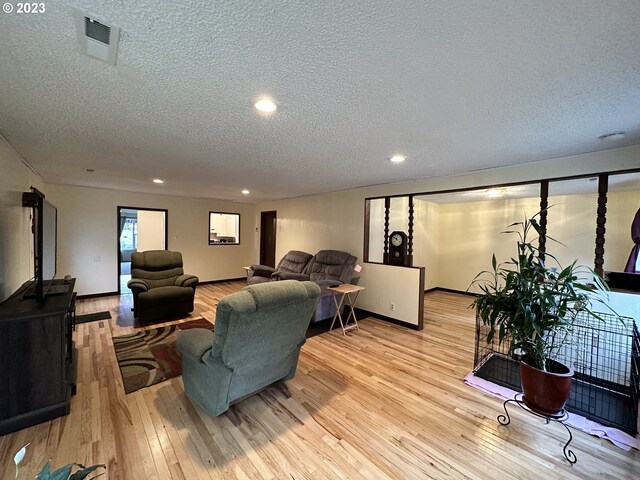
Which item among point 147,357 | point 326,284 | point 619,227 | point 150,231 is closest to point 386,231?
point 326,284

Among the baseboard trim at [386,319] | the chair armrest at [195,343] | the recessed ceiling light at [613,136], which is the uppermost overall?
the recessed ceiling light at [613,136]

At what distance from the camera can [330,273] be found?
4.92m

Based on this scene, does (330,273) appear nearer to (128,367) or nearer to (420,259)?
(420,259)

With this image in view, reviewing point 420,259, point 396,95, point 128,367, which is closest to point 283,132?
point 396,95

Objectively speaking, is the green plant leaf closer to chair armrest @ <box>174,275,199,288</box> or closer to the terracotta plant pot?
the terracotta plant pot

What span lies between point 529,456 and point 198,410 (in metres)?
2.50

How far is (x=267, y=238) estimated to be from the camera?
786 centimetres

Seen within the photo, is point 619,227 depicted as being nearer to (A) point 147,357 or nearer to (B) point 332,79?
(B) point 332,79

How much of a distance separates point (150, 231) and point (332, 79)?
24.6ft

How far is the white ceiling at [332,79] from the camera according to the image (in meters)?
1.08

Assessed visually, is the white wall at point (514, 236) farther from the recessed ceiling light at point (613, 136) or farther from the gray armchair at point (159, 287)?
the gray armchair at point (159, 287)

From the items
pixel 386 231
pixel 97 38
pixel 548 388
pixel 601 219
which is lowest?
pixel 548 388

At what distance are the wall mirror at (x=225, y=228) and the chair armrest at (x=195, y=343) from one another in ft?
18.2

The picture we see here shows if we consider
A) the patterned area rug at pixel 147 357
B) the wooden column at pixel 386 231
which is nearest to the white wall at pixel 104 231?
the patterned area rug at pixel 147 357
